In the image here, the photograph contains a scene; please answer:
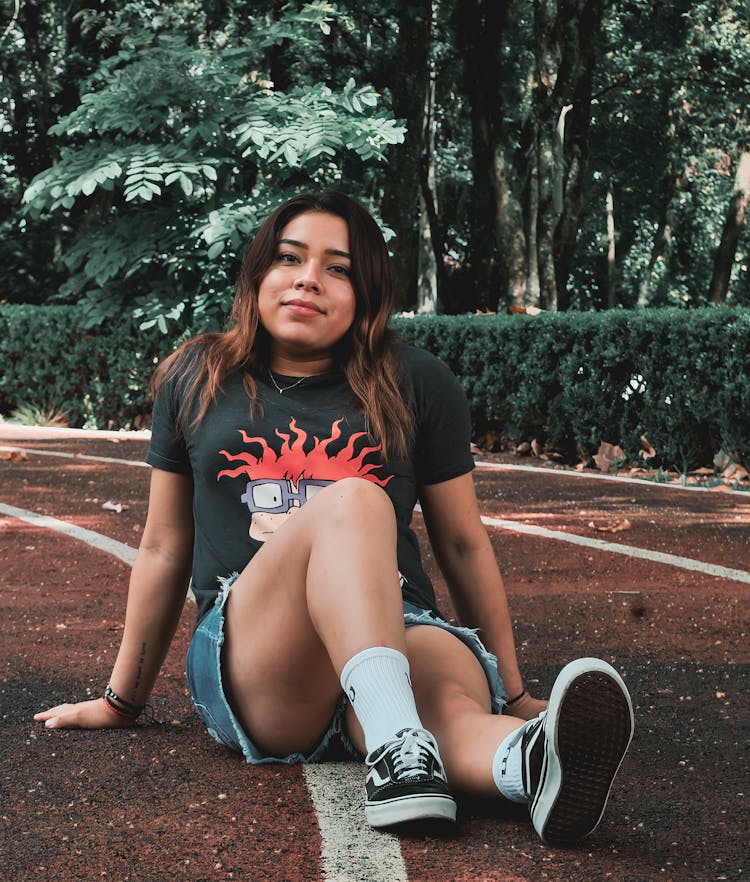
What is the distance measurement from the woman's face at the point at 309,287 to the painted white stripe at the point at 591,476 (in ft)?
18.2

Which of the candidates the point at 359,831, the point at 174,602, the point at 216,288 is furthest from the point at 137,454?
the point at 359,831

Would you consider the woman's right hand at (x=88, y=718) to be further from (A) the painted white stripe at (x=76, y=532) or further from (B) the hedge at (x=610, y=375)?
(B) the hedge at (x=610, y=375)

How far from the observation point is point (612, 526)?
7539 mm

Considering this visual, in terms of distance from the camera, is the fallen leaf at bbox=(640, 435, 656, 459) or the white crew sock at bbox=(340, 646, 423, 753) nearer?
the white crew sock at bbox=(340, 646, 423, 753)

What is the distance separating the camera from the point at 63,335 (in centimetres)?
1677

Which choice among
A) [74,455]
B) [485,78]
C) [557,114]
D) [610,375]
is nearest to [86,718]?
[610,375]

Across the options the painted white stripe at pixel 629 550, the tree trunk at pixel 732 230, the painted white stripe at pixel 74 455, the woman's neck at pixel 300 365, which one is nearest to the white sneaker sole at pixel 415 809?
the woman's neck at pixel 300 365

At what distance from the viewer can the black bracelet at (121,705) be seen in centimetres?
362

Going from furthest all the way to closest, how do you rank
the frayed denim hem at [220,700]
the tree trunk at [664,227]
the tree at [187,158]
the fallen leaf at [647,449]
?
the tree trunk at [664,227] → the tree at [187,158] → the fallen leaf at [647,449] → the frayed denim hem at [220,700]

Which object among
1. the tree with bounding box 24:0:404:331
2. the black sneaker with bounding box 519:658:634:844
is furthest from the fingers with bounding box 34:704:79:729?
the tree with bounding box 24:0:404:331

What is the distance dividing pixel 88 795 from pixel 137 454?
9.45 m

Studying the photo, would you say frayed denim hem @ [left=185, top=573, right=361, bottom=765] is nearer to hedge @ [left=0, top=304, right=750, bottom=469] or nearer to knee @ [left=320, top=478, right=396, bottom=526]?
knee @ [left=320, top=478, right=396, bottom=526]

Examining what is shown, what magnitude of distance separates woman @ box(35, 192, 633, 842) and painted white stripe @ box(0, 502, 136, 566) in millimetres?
3068

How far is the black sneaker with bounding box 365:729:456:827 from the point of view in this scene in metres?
2.69
